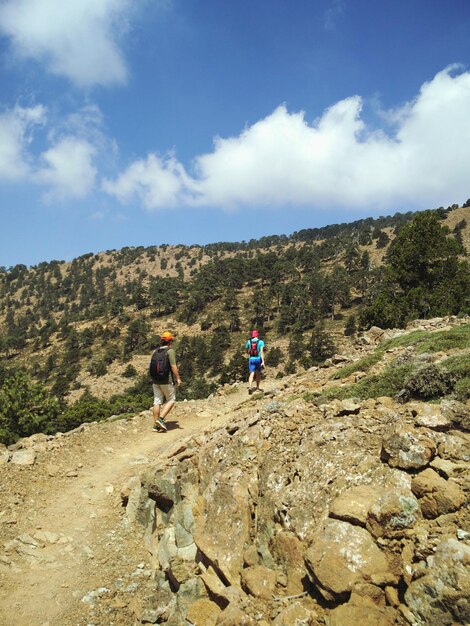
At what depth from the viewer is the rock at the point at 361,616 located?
3271 mm

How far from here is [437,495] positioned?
3.84 metres

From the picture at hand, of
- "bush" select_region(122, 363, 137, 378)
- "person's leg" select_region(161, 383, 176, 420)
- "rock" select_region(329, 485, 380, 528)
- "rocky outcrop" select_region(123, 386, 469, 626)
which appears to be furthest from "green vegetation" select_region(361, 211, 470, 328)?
"bush" select_region(122, 363, 137, 378)

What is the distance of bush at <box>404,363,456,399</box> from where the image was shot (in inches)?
269

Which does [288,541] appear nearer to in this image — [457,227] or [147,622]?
[147,622]

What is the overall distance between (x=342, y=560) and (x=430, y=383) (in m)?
4.26

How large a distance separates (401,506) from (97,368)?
225ft

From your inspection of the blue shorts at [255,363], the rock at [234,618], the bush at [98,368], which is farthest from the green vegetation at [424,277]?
the bush at [98,368]

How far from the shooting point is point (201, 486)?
22.0ft

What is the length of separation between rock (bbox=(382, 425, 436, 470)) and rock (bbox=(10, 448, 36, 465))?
800 centimetres

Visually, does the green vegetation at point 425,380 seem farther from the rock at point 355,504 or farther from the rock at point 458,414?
the rock at point 355,504

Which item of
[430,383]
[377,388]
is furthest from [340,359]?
[430,383]

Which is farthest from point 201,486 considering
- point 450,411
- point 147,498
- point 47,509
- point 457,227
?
point 457,227

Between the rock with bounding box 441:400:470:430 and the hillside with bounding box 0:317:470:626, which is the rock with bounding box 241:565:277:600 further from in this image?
the rock with bounding box 441:400:470:430

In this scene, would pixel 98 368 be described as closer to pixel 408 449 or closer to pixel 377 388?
pixel 377 388
